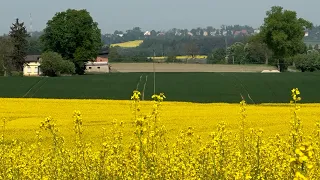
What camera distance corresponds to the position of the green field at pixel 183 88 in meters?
30.2

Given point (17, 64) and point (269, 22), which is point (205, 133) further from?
point (17, 64)

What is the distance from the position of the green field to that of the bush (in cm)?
3518

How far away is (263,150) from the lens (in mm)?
7051

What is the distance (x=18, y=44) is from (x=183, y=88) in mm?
49141

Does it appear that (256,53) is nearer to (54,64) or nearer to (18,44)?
(18,44)

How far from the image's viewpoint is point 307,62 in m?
72.2

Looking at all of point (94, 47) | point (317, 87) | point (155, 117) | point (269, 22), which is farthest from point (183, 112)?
point (269, 22)

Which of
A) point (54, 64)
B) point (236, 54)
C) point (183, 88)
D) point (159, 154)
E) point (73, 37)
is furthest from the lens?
point (236, 54)

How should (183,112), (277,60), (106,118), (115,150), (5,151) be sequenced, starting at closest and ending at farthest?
(115,150)
(5,151)
(106,118)
(183,112)
(277,60)

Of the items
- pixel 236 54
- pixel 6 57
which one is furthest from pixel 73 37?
pixel 236 54

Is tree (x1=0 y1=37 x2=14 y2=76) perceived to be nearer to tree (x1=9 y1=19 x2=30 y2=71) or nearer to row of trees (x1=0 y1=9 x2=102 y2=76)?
tree (x1=9 y1=19 x2=30 y2=71)

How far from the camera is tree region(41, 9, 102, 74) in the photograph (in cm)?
6319

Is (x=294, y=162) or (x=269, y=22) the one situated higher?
(x=269, y=22)

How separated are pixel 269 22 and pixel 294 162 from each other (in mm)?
66392
